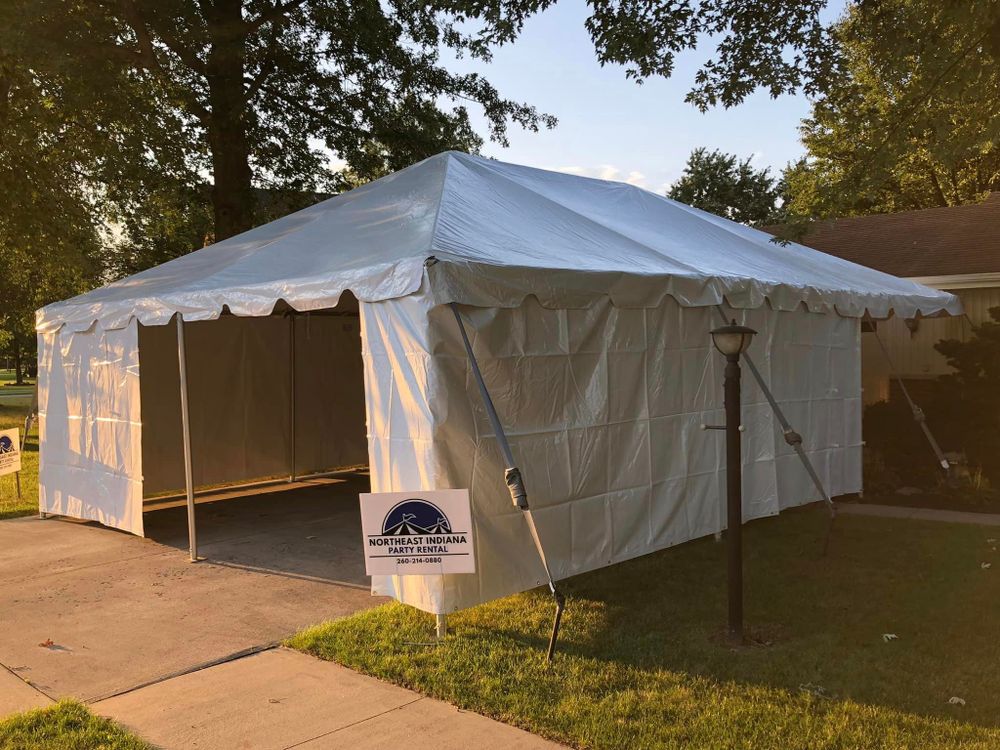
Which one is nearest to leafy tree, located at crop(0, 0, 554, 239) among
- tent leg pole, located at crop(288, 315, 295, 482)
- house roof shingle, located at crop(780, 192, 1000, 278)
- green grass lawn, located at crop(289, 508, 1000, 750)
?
tent leg pole, located at crop(288, 315, 295, 482)

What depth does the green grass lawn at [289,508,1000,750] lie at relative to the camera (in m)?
3.83

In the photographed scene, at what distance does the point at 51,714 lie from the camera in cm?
407

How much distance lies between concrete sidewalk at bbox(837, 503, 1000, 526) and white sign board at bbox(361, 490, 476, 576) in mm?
5589

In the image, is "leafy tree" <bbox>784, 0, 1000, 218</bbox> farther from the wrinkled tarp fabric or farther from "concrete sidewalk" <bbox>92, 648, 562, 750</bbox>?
"concrete sidewalk" <bbox>92, 648, 562, 750</bbox>

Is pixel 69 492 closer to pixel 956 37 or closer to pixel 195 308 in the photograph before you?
pixel 195 308

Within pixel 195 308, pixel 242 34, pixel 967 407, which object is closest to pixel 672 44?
pixel 195 308

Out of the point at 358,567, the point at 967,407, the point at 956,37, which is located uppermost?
the point at 956,37

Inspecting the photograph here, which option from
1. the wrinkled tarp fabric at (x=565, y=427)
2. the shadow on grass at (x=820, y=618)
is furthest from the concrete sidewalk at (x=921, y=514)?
the wrinkled tarp fabric at (x=565, y=427)

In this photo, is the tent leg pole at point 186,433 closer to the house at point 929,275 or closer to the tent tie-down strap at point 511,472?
the tent tie-down strap at point 511,472

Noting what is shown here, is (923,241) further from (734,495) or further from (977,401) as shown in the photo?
(734,495)

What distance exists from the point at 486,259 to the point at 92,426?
511cm

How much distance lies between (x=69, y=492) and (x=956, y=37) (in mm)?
8917

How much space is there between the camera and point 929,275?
13227 millimetres

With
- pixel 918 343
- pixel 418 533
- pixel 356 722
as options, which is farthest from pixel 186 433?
pixel 918 343
